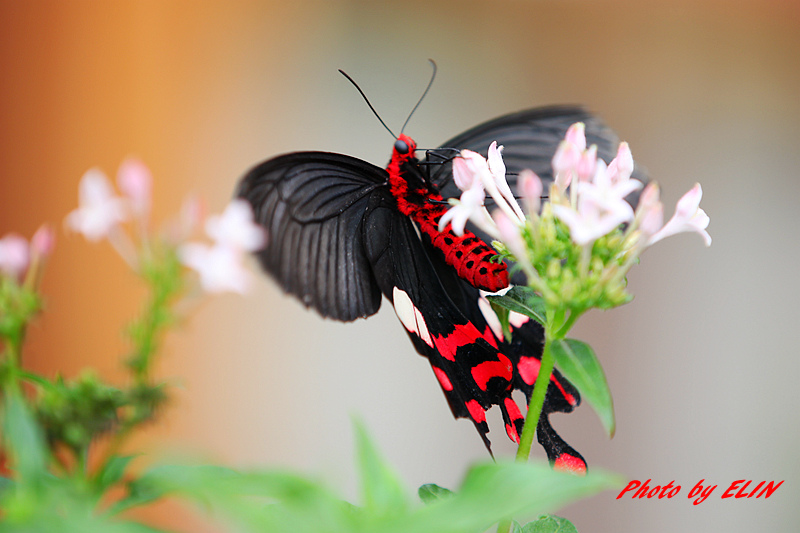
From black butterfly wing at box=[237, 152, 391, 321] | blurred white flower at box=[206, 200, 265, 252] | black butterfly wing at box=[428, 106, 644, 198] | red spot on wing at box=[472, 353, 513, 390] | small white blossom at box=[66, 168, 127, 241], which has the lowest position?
red spot on wing at box=[472, 353, 513, 390]

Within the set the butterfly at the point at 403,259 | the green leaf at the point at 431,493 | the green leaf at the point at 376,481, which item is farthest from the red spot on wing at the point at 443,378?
the green leaf at the point at 376,481

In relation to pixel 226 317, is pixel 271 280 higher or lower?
lower

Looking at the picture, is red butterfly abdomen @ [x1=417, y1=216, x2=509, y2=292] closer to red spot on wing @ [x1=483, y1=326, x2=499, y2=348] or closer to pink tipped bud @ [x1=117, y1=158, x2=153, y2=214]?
red spot on wing @ [x1=483, y1=326, x2=499, y2=348]

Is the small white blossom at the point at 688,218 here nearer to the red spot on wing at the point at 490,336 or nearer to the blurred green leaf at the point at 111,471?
the red spot on wing at the point at 490,336

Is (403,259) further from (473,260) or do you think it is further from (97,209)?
(97,209)

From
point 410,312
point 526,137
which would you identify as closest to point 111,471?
point 410,312

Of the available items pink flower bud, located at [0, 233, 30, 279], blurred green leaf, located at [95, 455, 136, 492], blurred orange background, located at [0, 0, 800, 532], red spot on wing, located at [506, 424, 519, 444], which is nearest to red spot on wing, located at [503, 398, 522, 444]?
red spot on wing, located at [506, 424, 519, 444]

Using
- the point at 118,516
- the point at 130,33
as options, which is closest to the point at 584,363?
the point at 118,516

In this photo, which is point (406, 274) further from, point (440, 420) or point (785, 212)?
point (785, 212)
